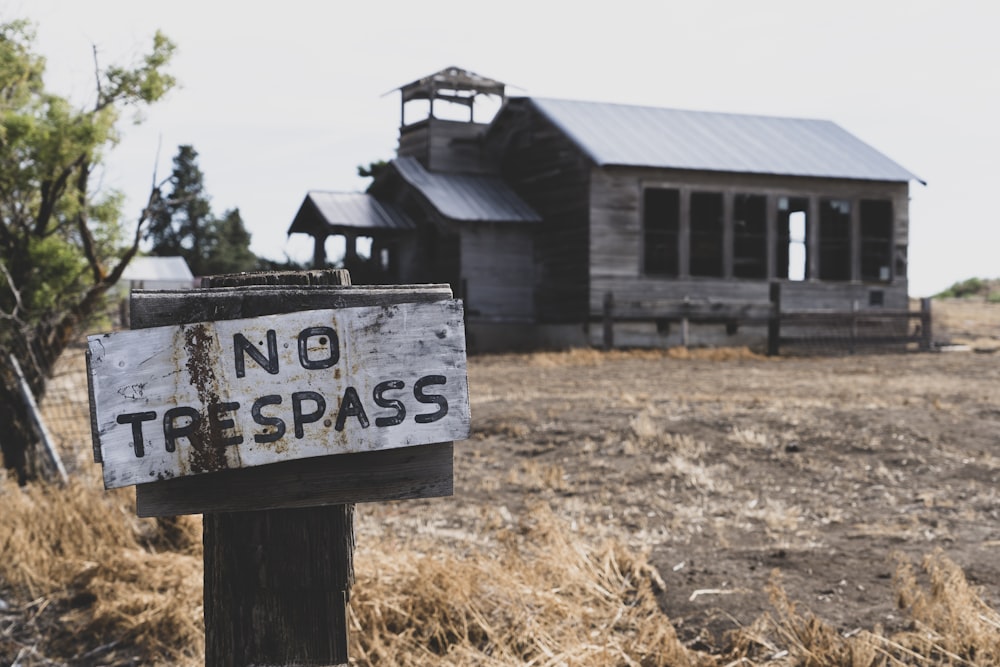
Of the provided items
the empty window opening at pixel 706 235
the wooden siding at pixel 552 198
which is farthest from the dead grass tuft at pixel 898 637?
the empty window opening at pixel 706 235

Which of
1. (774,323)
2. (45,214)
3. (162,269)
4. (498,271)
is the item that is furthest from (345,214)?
(162,269)

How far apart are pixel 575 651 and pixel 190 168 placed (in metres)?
51.4

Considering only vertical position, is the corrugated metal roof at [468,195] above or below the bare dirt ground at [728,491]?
above

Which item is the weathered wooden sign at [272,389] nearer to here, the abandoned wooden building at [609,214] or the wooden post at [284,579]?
the wooden post at [284,579]

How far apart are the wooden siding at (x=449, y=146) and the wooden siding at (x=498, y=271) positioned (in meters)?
2.51

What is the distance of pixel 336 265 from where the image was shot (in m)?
29.1

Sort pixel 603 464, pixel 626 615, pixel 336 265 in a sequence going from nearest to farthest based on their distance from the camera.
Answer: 1. pixel 626 615
2. pixel 603 464
3. pixel 336 265

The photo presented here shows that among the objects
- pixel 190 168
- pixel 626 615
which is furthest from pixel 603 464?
pixel 190 168

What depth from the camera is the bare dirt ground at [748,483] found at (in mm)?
5199

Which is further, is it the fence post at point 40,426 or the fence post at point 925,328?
the fence post at point 925,328

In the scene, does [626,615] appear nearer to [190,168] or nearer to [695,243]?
[695,243]

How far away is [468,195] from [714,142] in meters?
5.43

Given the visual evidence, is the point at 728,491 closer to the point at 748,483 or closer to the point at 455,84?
the point at 748,483

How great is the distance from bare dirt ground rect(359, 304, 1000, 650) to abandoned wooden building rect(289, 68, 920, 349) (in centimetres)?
868
